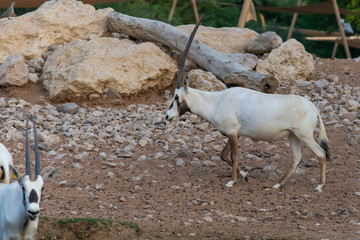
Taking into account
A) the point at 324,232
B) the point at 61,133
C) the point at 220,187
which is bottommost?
the point at 61,133

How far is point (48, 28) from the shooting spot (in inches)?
528

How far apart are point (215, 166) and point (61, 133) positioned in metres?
2.75

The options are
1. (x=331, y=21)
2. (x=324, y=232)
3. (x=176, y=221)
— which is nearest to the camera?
(x=324, y=232)

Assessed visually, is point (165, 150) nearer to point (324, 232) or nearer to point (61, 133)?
point (61, 133)

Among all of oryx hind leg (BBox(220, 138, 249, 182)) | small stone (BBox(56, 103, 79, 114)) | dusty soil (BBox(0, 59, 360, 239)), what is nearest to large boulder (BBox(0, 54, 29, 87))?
small stone (BBox(56, 103, 79, 114))

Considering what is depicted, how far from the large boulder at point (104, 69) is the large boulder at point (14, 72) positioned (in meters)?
0.43

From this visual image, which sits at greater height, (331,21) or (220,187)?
(220,187)

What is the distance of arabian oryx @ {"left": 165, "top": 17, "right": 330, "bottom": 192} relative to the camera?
836 cm

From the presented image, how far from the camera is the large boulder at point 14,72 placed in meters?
12.1

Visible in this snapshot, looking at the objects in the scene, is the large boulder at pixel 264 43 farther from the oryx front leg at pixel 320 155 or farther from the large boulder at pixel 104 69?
the oryx front leg at pixel 320 155

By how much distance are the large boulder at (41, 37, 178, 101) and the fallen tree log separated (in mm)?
319

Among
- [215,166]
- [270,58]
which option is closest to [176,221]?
[215,166]

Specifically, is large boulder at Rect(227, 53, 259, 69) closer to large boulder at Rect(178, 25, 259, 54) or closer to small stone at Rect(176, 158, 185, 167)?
large boulder at Rect(178, 25, 259, 54)

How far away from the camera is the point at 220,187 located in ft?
28.4
